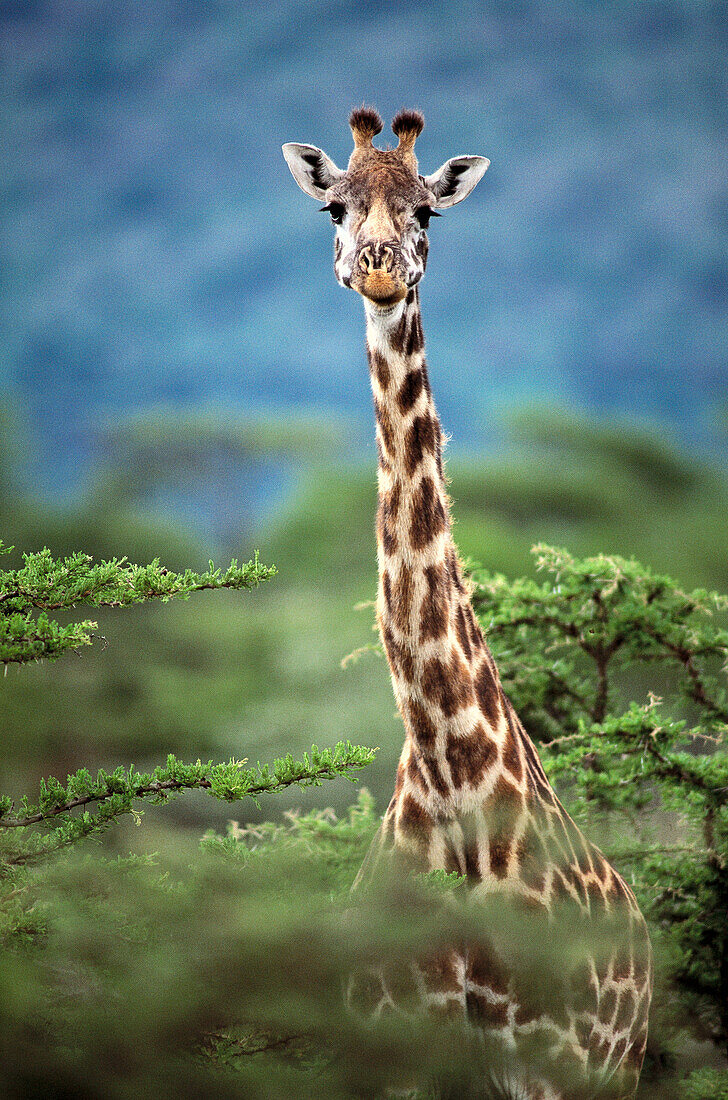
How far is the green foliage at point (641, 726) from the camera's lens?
3562 mm

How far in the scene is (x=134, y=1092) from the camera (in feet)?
4.24

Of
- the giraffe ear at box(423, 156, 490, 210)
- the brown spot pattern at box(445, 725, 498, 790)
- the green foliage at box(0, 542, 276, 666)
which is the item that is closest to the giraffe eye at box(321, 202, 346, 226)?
the giraffe ear at box(423, 156, 490, 210)

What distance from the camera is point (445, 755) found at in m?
2.70

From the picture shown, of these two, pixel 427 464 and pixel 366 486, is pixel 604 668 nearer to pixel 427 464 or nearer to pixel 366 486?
pixel 427 464

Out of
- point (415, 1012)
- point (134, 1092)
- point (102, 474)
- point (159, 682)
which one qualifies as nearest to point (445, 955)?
point (415, 1012)

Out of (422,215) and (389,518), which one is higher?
(422,215)

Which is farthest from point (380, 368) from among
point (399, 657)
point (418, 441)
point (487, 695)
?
point (487, 695)

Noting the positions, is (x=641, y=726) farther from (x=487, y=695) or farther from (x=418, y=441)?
(x=418, y=441)

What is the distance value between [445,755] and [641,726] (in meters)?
1.07

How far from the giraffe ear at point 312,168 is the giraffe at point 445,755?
23 cm

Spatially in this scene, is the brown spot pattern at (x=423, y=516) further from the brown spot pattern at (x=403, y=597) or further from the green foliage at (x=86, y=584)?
the green foliage at (x=86, y=584)

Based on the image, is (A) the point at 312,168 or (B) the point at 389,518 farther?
(A) the point at 312,168

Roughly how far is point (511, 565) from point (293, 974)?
8.78 meters

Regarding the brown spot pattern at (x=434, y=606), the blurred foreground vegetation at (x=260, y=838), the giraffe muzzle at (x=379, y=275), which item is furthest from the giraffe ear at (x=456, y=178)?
the blurred foreground vegetation at (x=260, y=838)
